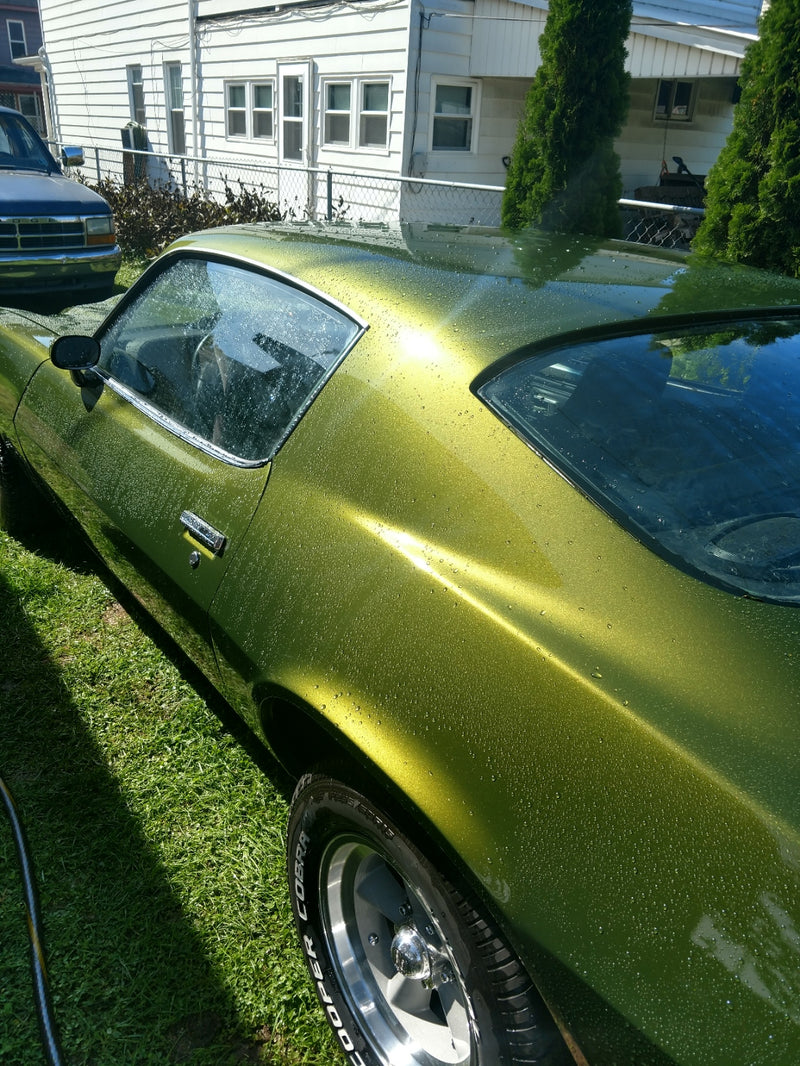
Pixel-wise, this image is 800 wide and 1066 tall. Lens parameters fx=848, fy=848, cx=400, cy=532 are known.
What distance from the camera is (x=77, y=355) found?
2.88 metres

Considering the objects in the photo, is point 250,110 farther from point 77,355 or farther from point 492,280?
point 492,280

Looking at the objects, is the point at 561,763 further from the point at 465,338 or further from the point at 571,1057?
the point at 465,338

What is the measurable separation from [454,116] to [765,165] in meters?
6.50

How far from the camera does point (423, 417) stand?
1.76 metres

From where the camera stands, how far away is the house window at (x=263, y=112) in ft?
42.5

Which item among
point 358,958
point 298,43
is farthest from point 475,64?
point 358,958

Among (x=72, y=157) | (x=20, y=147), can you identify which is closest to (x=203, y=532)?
(x=20, y=147)

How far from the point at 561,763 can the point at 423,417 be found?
2.52 feet

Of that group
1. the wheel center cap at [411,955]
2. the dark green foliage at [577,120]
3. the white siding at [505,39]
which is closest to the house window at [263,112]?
the white siding at [505,39]

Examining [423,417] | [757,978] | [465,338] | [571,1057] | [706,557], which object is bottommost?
[571,1057]

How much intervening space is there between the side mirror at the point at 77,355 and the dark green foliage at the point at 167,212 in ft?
26.1

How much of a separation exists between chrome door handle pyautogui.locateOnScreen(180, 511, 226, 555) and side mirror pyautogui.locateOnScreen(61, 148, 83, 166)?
9.53 m

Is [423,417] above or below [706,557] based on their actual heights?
above

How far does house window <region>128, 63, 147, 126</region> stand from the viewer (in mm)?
16469
